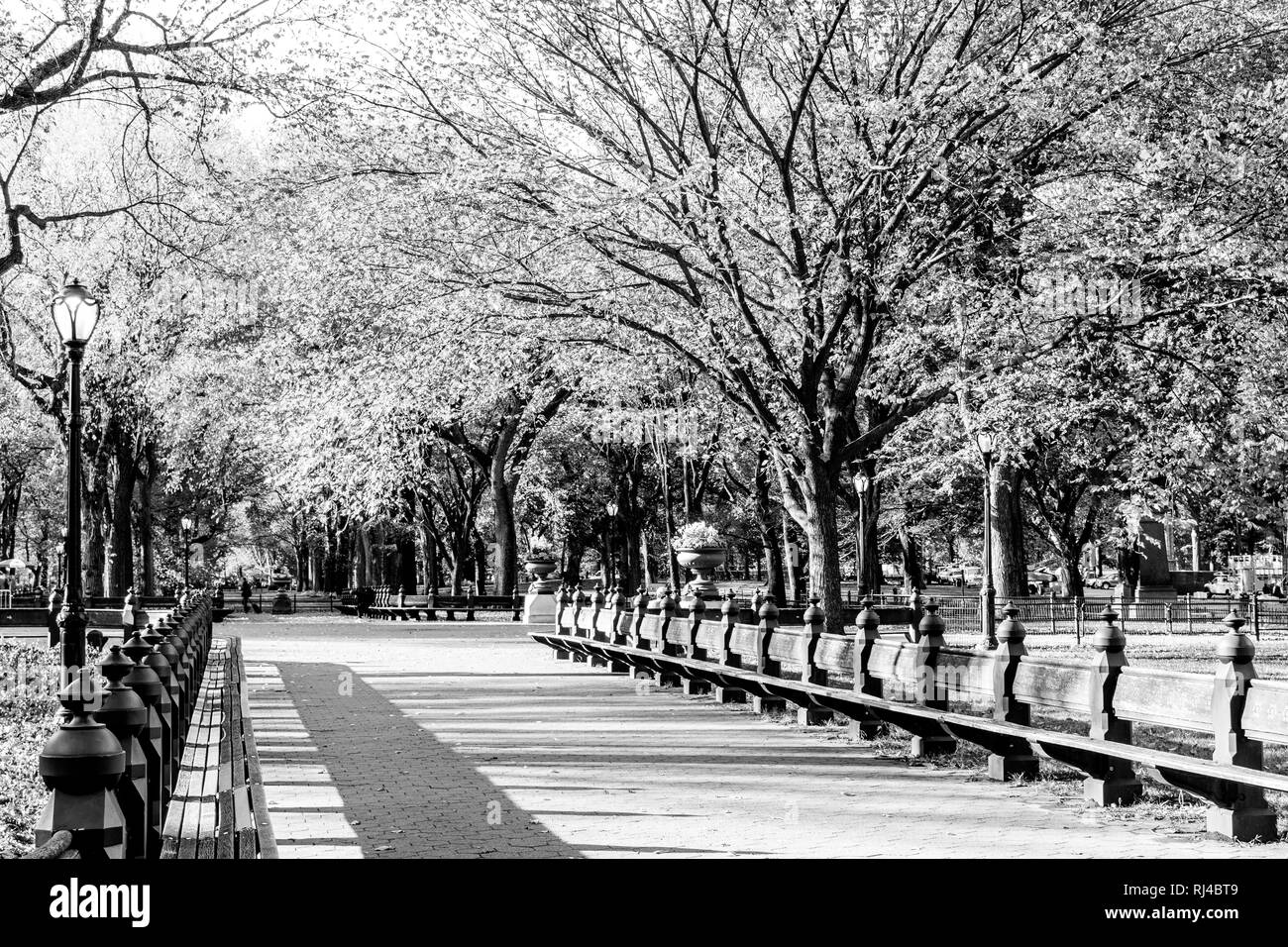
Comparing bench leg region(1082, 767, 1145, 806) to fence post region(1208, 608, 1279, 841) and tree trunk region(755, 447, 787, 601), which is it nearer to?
fence post region(1208, 608, 1279, 841)

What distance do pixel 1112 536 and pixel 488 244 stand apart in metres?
35.7

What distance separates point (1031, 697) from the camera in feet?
28.9

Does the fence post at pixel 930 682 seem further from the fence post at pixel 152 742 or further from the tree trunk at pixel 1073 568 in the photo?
the tree trunk at pixel 1073 568

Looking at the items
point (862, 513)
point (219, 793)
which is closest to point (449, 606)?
point (862, 513)

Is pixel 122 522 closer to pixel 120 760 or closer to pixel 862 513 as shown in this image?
pixel 862 513

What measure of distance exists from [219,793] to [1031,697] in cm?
499

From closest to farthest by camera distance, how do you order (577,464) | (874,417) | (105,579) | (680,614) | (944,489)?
1. (680,614)
2. (874,417)
3. (944,489)
4. (105,579)
5. (577,464)

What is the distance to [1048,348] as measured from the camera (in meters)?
14.8

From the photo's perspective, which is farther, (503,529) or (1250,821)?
(503,529)

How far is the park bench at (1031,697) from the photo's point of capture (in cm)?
686

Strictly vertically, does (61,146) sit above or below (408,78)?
above

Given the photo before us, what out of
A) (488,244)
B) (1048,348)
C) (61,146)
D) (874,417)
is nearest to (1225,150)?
(1048,348)

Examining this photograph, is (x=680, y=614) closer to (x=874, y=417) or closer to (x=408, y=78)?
(x=408, y=78)

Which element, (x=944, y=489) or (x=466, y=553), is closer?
(x=944, y=489)
